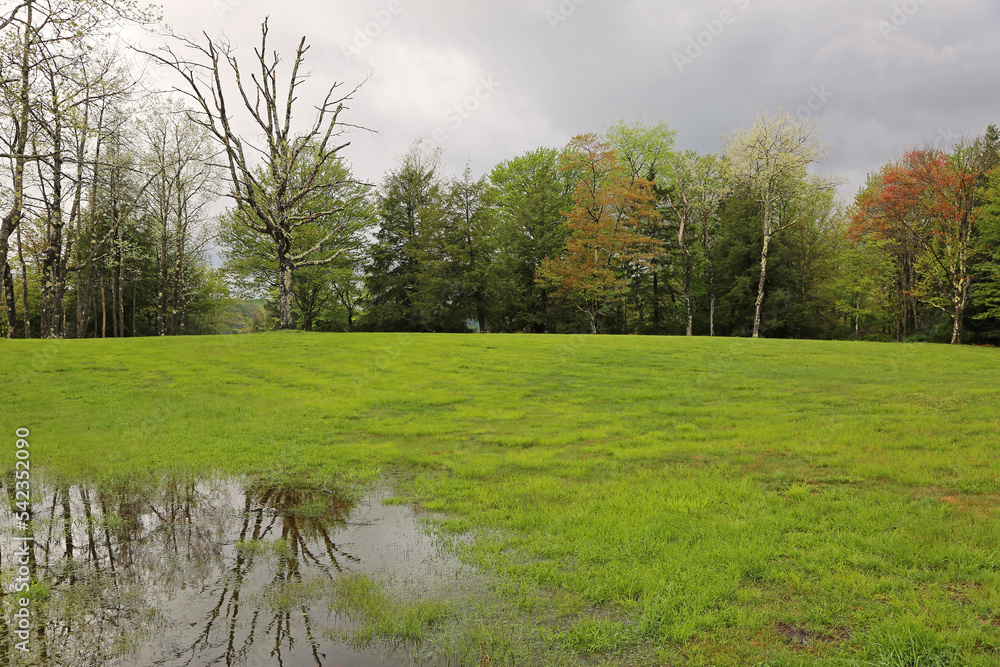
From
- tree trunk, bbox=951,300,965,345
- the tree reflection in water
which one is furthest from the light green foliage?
the tree reflection in water

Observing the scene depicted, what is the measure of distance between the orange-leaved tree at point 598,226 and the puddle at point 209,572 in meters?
31.3

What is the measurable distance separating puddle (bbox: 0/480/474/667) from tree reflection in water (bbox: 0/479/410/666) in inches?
0.5

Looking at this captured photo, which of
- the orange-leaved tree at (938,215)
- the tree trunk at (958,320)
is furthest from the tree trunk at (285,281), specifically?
the tree trunk at (958,320)

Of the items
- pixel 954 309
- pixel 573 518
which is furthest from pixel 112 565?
pixel 954 309

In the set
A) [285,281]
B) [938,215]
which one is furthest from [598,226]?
[285,281]

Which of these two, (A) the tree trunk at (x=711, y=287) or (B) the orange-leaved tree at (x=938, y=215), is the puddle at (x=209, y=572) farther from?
(A) the tree trunk at (x=711, y=287)

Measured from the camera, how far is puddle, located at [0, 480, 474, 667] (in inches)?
147

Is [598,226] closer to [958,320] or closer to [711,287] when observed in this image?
[711,287]

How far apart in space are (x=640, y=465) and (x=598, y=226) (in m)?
30.0

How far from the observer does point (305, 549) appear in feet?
17.8

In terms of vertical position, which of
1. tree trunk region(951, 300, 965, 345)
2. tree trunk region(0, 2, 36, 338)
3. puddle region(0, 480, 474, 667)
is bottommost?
puddle region(0, 480, 474, 667)

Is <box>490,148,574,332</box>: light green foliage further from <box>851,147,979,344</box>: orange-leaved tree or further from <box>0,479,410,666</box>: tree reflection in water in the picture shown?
<box>0,479,410,666</box>: tree reflection in water

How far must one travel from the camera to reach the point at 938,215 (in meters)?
29.9

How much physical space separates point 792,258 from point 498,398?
38458 mm
